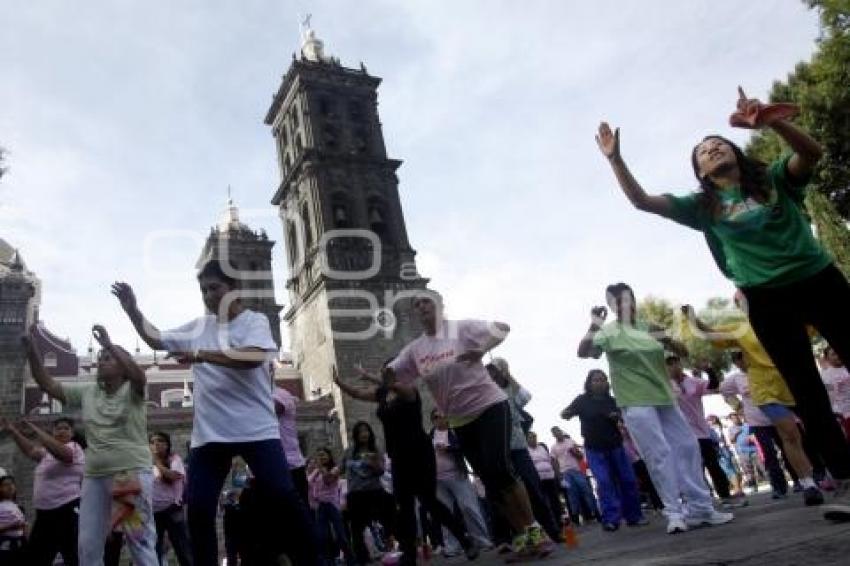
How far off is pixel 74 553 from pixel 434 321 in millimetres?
4159

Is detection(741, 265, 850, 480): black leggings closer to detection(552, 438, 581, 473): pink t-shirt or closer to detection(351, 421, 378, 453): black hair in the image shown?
detection(351, 421, 378, 453): black hair

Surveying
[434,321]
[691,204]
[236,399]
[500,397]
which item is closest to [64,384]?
[236,399]

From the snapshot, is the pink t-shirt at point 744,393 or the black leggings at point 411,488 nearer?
the black leggings at point 411,488

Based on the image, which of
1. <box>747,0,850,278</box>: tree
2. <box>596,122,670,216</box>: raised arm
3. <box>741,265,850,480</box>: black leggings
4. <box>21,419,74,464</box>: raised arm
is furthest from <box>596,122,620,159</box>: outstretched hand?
<box>747,0,850,278</box>: tree

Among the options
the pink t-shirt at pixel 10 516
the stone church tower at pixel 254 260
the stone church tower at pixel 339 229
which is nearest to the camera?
the pink t-shirt at pixel 10 516

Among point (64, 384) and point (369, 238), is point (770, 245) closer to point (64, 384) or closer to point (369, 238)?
point (64, 384)

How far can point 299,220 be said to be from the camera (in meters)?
35.7

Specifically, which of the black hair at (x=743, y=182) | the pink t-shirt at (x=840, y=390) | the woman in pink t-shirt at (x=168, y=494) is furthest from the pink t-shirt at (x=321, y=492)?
the black hair at (x=743, y=182)

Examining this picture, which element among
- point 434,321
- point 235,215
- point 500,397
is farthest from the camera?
point 235,215

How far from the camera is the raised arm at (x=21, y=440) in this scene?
19.7ft

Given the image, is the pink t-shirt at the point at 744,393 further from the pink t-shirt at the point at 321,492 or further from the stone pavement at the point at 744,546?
the pink t-shirt at the point at 321,492

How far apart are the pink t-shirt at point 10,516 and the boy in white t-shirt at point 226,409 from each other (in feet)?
14.3

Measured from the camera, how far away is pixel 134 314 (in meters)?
4.12

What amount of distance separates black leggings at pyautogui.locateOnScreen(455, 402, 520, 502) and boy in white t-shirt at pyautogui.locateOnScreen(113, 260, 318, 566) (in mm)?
1353
